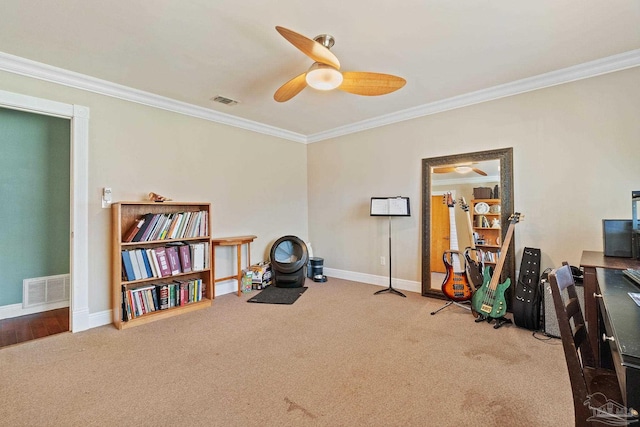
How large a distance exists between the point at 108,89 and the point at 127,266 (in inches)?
72.7

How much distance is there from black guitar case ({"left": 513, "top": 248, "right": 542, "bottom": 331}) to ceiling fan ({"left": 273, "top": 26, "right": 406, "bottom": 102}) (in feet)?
7.07

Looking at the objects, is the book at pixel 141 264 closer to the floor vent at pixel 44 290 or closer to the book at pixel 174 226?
the book at pixel 174 226

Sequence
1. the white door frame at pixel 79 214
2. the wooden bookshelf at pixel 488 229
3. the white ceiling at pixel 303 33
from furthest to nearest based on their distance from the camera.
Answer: the wooden bookshelf at pixel 488 229 → the white door frame at pixel 79 214 → the white ceiling at pixel 303 33

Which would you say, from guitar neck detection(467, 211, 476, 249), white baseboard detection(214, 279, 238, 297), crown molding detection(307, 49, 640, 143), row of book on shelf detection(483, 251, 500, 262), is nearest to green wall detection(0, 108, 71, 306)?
white baseboard detection(214, 279, 238, 297)

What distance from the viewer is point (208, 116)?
390 cm

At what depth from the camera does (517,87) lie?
3.13 meters

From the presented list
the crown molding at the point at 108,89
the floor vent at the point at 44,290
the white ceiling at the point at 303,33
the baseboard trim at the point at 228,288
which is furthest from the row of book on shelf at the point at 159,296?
the white ceiling at the point at 303,33

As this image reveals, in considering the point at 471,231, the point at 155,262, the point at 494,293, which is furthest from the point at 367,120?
the point at 155,262

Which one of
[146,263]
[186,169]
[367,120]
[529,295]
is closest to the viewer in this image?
[529,295]

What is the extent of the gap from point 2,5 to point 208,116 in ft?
6.86

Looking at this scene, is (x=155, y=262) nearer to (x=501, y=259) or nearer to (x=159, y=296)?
(x=159, y=296)

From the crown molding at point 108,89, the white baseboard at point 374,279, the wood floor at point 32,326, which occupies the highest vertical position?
the crown molding at point 108,89

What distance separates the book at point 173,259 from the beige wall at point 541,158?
102 inches

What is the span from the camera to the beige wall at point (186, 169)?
2986mm
